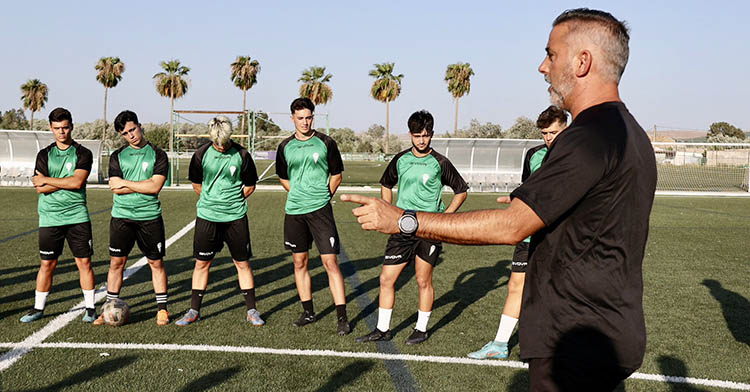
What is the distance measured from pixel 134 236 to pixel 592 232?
4.88m

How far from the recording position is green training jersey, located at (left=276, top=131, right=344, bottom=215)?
5.71 meters

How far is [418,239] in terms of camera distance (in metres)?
5.27

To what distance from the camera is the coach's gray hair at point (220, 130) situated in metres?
5.61

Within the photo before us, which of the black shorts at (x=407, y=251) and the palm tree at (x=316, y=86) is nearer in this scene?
the black shorts at (x=407, y=251)

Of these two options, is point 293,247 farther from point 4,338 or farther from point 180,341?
point 4,338

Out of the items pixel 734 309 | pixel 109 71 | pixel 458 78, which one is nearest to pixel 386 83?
pixel 458 78

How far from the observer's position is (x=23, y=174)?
24594 millimetres

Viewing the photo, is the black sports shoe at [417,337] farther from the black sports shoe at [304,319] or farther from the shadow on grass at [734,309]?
the shadow on grass at [734,309]

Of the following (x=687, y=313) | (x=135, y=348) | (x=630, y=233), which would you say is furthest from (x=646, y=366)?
(x=135, y=348)

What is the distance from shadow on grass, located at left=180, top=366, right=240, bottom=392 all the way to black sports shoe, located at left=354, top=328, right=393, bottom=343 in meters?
1.21

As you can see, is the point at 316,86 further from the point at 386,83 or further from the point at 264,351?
the point at 264,351

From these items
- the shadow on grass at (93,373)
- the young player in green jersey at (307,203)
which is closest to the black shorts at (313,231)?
the young player in green jersey at (307,203)

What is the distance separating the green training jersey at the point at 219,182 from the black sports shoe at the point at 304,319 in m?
1.16

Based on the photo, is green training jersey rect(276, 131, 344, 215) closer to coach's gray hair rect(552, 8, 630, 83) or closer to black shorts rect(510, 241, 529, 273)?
black shorts rect(510, 241, 529, 273)
